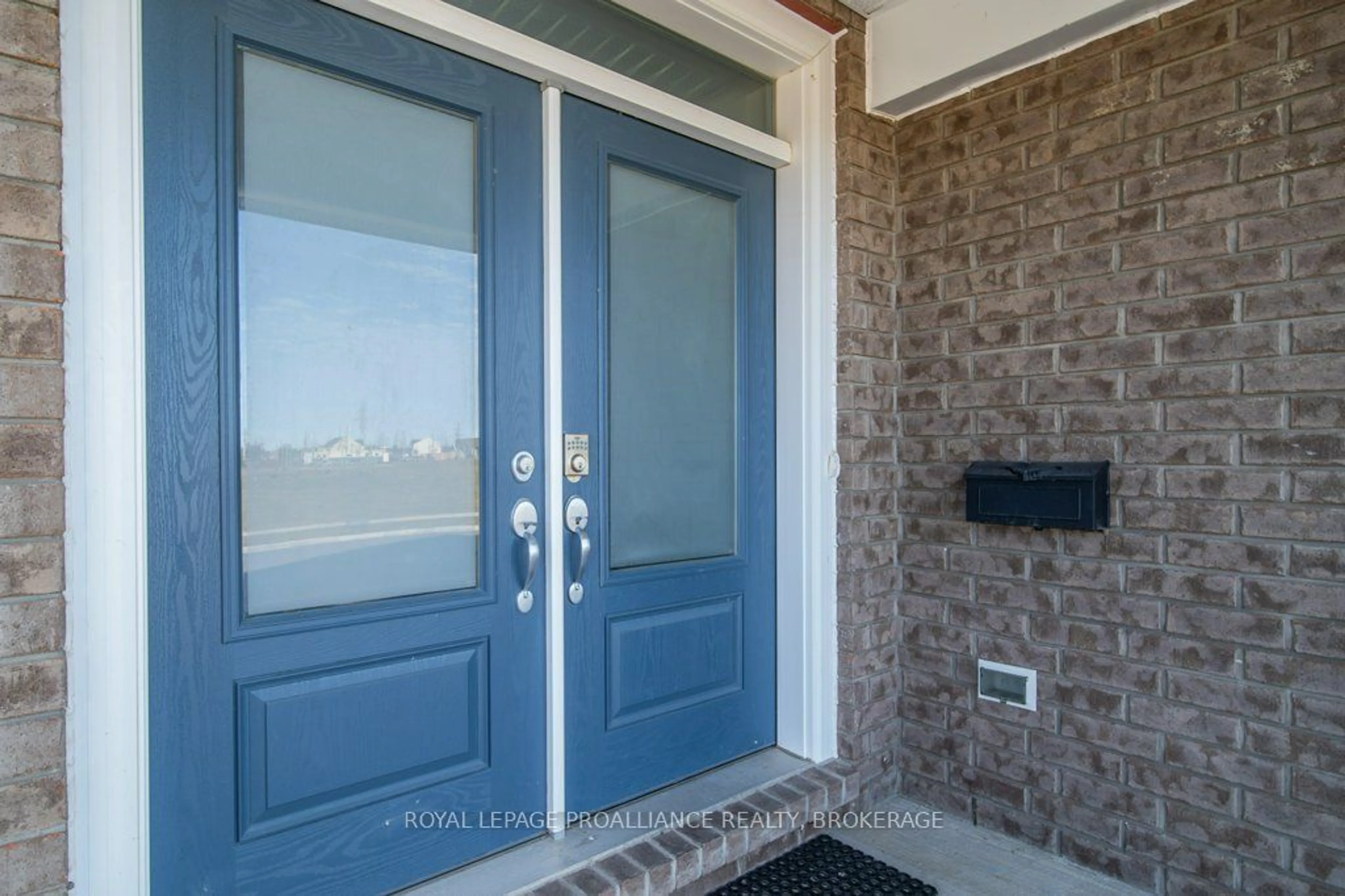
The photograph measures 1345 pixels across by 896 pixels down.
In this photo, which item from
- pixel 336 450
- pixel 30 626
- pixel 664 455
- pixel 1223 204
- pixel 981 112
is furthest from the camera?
pixel 981 112

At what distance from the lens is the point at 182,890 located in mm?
1521

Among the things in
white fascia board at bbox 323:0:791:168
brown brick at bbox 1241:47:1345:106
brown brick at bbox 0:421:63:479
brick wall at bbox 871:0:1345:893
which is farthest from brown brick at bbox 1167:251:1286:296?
brown brick at bbox 0:421:63:479

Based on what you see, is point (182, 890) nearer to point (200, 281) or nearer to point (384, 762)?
point (384, 762)

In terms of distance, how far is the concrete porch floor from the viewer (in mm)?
2096

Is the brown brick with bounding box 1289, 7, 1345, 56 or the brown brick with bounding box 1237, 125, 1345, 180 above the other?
the brown brick with bounding box 1289, 7, 1345, 56

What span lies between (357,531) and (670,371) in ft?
3.26

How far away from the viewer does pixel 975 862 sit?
87.7 inches

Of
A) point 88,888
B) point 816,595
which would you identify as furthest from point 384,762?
point 816,595

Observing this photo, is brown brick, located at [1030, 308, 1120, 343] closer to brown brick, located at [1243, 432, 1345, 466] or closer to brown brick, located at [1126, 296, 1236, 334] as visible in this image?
brown brick, located at [1126, 296, 1236, 334]

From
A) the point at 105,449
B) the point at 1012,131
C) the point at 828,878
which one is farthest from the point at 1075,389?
the point at 105,449

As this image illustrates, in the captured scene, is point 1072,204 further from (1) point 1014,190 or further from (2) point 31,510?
(2) point 31,510

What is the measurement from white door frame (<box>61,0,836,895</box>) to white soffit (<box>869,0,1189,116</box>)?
7.8 inches

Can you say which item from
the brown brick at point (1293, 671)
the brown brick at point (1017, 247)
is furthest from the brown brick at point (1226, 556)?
the brown brick at point (1017, 247)

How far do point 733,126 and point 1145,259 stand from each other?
121 centimetres
